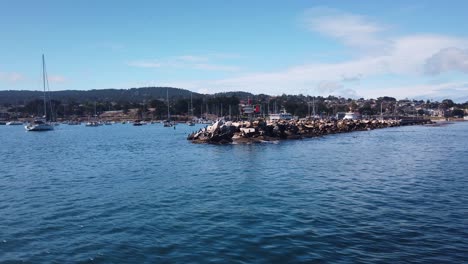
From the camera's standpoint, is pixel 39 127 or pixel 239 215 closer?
pixel 239 215

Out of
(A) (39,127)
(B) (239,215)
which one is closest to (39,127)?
(A) (39,127)

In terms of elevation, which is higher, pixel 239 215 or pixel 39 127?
pixel 39 127

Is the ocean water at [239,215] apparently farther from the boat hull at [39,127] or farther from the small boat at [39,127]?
the small boat at [39,127]

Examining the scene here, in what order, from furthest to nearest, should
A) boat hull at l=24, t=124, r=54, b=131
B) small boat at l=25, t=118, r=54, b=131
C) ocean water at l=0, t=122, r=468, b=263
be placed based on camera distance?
1. small boat at l=25, t=118, r=54, b=131
2. boat hull at l=24, t=124, r=54, b=131
3. ocean water at l=0, t=122, r=468, b=263

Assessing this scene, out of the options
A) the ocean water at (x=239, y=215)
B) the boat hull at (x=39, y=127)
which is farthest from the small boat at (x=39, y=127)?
the ocean water at (x=239, y=215)

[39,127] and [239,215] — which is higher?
[39,127]

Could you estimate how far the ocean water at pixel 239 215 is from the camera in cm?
1677

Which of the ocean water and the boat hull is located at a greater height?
the boat hull

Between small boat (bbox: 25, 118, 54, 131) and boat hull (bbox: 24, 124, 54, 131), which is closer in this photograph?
boat hull (bbox: 24, 124, 54, 131)

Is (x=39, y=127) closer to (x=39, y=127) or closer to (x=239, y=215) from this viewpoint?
(x=39, y=127)

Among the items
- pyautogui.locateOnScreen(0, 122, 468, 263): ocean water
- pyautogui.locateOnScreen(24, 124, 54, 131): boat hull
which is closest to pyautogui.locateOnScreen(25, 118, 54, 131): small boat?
pyautogui.locateOnScreen(24, 124, 54, 131): boat hull

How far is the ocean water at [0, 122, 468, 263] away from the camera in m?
16.8

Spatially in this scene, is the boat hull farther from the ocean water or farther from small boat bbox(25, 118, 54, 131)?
the ocean water

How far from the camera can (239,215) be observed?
22469 mm
